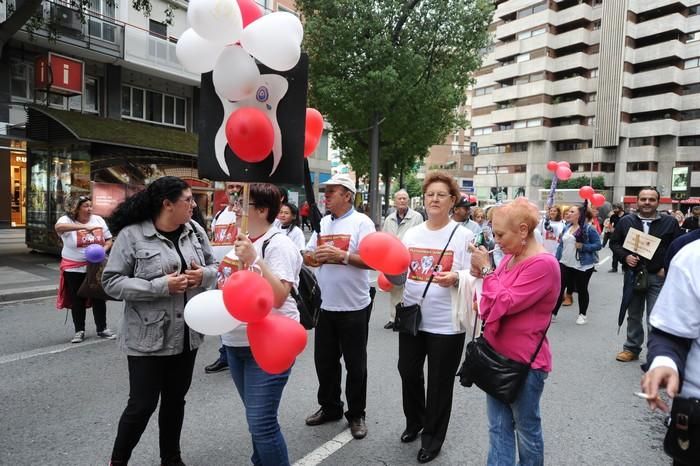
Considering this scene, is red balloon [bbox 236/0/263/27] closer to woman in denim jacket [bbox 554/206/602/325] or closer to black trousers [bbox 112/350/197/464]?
black trousers [bbox 112/350/197/464]

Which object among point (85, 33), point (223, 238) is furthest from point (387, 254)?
point (85, 33)

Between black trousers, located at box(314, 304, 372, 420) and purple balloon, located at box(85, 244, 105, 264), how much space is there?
9.72ft

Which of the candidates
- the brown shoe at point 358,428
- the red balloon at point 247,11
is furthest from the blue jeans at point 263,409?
the red balloon at point 247,11

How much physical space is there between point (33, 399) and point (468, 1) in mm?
18364

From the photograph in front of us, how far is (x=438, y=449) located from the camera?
3.30 meters

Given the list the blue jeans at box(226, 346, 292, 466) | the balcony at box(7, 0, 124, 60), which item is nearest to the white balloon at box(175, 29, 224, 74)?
the blue jeans at box(226, 346, 292, 466)

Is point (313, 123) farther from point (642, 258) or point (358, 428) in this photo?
point (642, 258)

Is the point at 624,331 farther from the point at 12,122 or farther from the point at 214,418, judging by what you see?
the point at 12,122

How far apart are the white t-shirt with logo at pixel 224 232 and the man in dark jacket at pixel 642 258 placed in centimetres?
454

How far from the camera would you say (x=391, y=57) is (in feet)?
55.6

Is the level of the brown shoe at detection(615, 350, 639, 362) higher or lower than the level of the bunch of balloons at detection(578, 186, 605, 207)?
lower

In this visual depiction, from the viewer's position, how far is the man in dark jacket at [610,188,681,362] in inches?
215

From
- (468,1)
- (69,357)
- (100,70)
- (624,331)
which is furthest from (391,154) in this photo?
(69,357)

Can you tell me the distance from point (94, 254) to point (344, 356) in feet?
10.7
